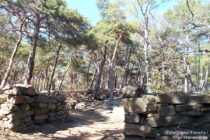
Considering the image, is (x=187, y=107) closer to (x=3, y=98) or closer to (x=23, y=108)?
(x=23, y=108)

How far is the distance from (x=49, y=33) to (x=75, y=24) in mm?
1479

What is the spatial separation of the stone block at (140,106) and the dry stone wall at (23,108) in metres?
3.53

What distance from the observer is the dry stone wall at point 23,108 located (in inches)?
180

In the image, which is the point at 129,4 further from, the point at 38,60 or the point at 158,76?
the point at 38,60

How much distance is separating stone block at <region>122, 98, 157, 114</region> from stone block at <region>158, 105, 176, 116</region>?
3.9 inches

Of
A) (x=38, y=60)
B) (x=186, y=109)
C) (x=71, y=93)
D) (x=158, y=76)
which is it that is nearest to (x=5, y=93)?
(x=186, y=109)

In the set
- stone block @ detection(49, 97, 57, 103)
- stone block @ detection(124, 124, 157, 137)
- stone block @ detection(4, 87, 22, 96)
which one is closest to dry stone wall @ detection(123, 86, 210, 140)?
stone block @ detection(124, 124, 157, 137)

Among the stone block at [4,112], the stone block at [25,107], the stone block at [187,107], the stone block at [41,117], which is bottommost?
the stone block at [41,117]

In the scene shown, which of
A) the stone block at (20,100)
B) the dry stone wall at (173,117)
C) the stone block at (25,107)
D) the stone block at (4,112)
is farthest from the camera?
the stone block at (25,107)

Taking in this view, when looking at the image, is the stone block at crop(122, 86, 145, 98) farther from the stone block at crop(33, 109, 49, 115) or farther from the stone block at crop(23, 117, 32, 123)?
the stone block at crop(33, 109, 49, 115)

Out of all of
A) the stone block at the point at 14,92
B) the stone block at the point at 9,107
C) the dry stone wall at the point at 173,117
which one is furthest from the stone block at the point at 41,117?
→ the dry stone wall at the point at 173,117

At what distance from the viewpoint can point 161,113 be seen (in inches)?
106

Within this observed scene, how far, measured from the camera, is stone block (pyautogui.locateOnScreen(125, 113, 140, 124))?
2830mm

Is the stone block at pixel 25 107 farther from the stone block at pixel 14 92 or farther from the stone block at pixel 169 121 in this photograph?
the stone block at pixel 169 121
